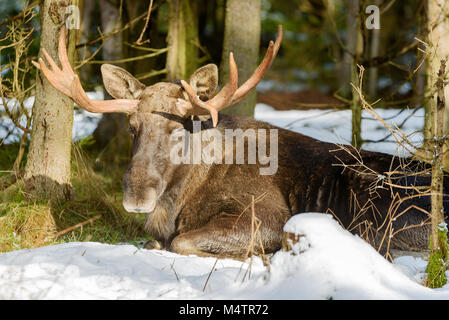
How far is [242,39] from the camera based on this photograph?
786 cm

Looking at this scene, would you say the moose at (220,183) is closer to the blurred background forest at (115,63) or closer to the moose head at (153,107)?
the moose head at (153,107)

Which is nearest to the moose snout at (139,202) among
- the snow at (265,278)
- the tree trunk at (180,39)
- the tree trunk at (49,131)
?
the snow at (265,278)

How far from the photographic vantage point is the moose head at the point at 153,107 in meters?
5.29

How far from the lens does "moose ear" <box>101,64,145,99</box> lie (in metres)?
5.98

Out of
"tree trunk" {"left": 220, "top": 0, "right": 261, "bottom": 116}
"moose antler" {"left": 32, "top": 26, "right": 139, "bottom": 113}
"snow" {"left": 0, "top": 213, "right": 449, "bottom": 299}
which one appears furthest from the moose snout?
"tree trunk" {"left": 220, "top": 0, "right": 261, "bottom": 116}

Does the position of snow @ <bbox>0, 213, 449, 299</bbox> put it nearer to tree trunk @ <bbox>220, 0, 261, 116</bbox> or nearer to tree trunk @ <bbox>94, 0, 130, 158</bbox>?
tree trunk @ <bbox>220, 0, 261, 116</bbox>

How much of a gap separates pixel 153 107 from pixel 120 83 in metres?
0.66

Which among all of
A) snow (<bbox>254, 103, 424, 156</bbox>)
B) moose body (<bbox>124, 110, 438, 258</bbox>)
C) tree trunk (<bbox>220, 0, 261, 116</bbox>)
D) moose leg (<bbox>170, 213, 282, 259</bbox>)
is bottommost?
moose leg (<bbox>170, 213, 282, 259</bbox>)

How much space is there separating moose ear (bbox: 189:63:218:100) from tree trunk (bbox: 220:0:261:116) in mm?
1961

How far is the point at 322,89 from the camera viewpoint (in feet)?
88.2

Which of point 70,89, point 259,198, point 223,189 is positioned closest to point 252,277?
point 259,198

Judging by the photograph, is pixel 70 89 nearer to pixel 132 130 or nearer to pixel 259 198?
pixel 132 130

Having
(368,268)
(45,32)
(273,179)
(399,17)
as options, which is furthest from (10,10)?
(399,17)
